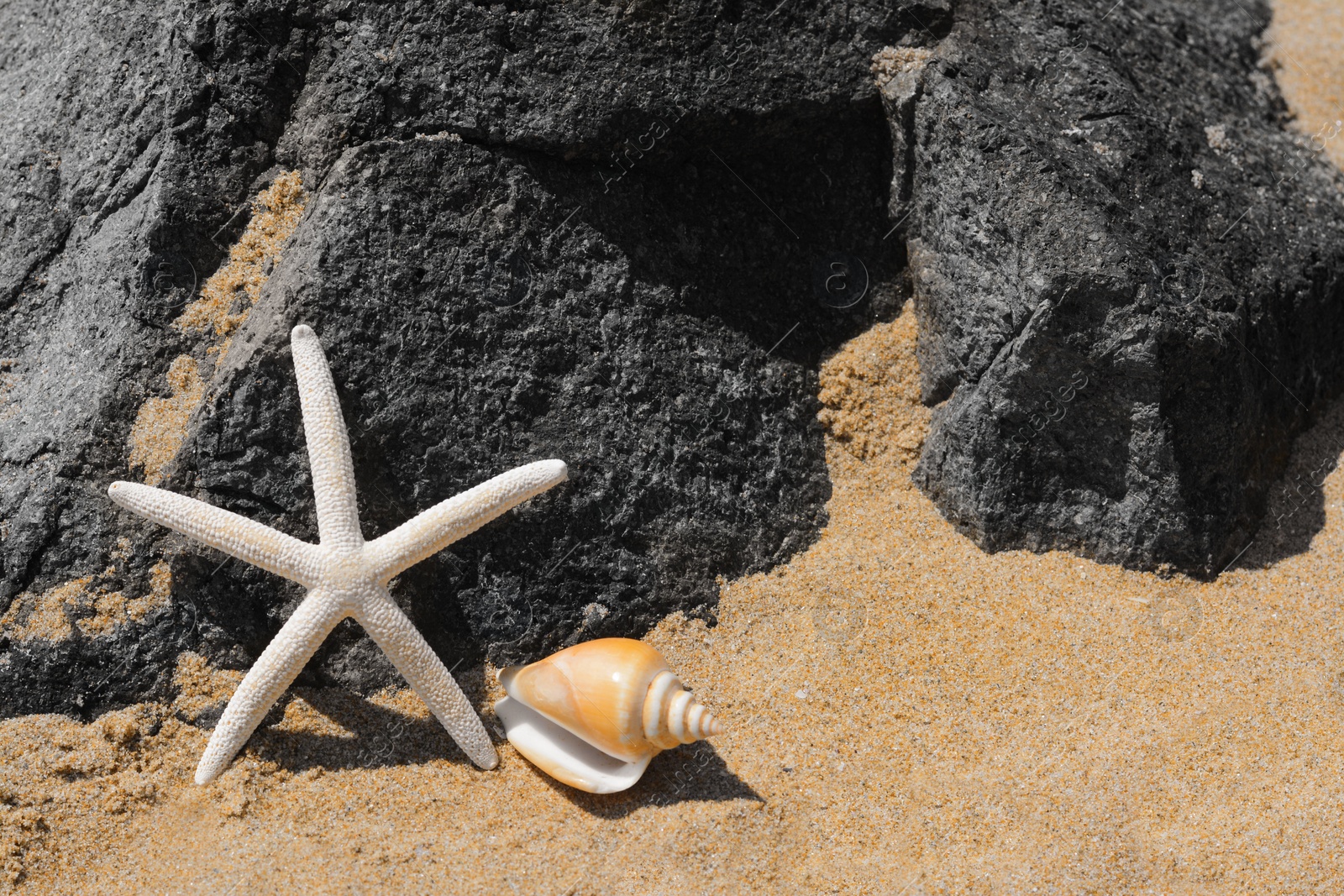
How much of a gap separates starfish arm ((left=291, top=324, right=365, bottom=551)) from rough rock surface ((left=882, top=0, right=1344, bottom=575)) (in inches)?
77.7

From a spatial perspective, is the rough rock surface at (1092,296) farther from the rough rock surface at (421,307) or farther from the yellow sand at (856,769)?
the rough rock surface at (421,307)

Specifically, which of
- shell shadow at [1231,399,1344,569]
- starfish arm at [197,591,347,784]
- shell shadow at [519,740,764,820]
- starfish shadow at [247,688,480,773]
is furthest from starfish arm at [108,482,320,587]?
shell shadow at [1231,399,1344,569]

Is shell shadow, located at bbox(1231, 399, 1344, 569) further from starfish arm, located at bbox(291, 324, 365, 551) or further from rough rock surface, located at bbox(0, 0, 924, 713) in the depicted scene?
starfish arm, located at bbox(291, 324, 365, 551)

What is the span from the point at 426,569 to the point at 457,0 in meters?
1.85

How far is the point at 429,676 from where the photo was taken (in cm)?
305

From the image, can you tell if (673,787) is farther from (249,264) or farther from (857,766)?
(249,264)

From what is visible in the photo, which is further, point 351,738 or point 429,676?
point 351,738

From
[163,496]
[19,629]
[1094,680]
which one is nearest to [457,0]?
[163,496]

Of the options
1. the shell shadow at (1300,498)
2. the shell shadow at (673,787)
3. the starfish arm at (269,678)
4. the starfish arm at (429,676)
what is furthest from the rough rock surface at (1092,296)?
the starfish arm at (269,678)

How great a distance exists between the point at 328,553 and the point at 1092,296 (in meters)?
2.51

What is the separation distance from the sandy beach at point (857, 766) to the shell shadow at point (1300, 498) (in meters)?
0.04

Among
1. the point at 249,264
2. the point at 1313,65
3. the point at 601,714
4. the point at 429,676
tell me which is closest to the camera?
the point at 601,714

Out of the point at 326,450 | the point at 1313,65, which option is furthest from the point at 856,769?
the point at 1313,65

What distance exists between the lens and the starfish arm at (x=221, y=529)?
300cm
